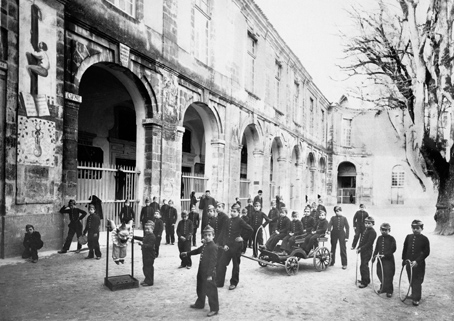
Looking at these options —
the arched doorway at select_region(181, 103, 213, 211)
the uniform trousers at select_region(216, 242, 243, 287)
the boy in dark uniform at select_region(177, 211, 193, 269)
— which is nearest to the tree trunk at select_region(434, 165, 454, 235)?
the arched doorway at select_region(181, 103, 213, 211)

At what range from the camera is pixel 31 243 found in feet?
22.0

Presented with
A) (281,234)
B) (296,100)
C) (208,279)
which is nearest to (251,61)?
(296,100)

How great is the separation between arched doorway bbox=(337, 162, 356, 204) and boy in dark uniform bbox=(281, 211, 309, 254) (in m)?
27.5

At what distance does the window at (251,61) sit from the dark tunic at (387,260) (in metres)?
12.2

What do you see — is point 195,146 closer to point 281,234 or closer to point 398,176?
point 281,234

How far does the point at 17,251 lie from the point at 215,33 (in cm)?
1036

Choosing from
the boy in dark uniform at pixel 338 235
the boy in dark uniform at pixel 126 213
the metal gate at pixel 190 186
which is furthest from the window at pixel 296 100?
the boy in dark uniform at pixel 338 235

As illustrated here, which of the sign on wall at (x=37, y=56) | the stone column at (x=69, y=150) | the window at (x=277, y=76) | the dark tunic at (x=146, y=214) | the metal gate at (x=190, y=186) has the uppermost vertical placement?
the window at (x=277, y=76)

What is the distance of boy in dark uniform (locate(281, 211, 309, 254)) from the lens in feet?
22.7

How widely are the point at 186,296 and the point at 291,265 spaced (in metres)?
2.26

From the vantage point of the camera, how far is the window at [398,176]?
31.2 meters

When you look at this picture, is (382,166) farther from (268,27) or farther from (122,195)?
(122,195)

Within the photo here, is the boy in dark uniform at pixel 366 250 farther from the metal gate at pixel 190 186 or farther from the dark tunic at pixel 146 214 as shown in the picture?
the metal gate at pixel 190 186

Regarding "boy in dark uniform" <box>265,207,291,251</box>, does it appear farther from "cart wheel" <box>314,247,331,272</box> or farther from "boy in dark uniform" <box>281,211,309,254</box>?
"cart wheel" <box>314,247,331,272</box>
